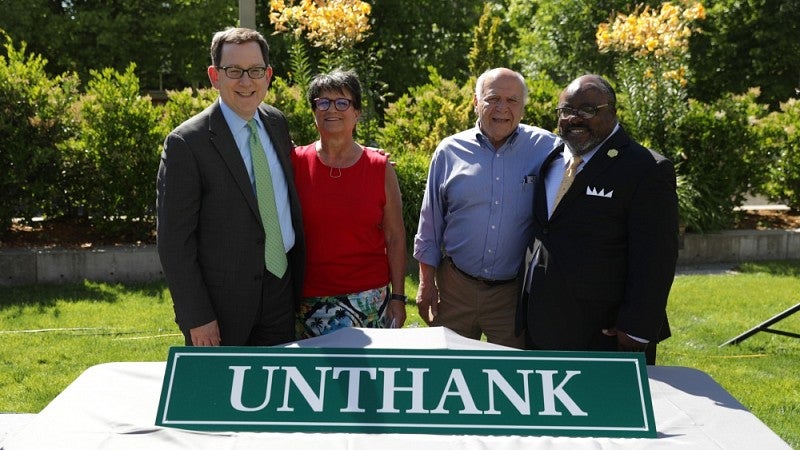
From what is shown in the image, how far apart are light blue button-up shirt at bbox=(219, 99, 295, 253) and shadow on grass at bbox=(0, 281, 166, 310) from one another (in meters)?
4.53

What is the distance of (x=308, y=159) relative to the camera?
374cm

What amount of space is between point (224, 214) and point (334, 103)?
678 mm

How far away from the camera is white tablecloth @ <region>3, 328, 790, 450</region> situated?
2.17m

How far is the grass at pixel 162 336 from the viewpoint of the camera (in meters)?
5.33

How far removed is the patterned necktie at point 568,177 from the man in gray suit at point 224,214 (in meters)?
1.10

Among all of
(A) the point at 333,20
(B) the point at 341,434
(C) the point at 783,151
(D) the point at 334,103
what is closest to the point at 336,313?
(D) the point at 334,103

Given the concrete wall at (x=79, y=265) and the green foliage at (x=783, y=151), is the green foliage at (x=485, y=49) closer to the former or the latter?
the green foliage at (x=783, y=151)

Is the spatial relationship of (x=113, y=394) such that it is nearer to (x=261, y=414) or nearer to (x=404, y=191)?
(x=261, y=414)

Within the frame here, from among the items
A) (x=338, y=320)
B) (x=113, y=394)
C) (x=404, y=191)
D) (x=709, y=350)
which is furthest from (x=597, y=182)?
(x=404, y=191)

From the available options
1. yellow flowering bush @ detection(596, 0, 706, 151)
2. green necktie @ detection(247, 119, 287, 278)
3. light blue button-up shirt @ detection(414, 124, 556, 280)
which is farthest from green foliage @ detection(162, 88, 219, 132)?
green necktie @ detection(247, 119, 287, 278)

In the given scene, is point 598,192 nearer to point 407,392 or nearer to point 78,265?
point 407,392

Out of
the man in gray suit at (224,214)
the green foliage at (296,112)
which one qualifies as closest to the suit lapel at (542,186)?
the man in gray suit at (224,214)

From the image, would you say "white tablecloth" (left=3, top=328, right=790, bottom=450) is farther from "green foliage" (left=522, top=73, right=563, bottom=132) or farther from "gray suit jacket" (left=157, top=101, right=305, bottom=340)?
"green foliage" (left=522, top=73, right=563, bottom=132)

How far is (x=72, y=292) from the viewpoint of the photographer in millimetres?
7812
